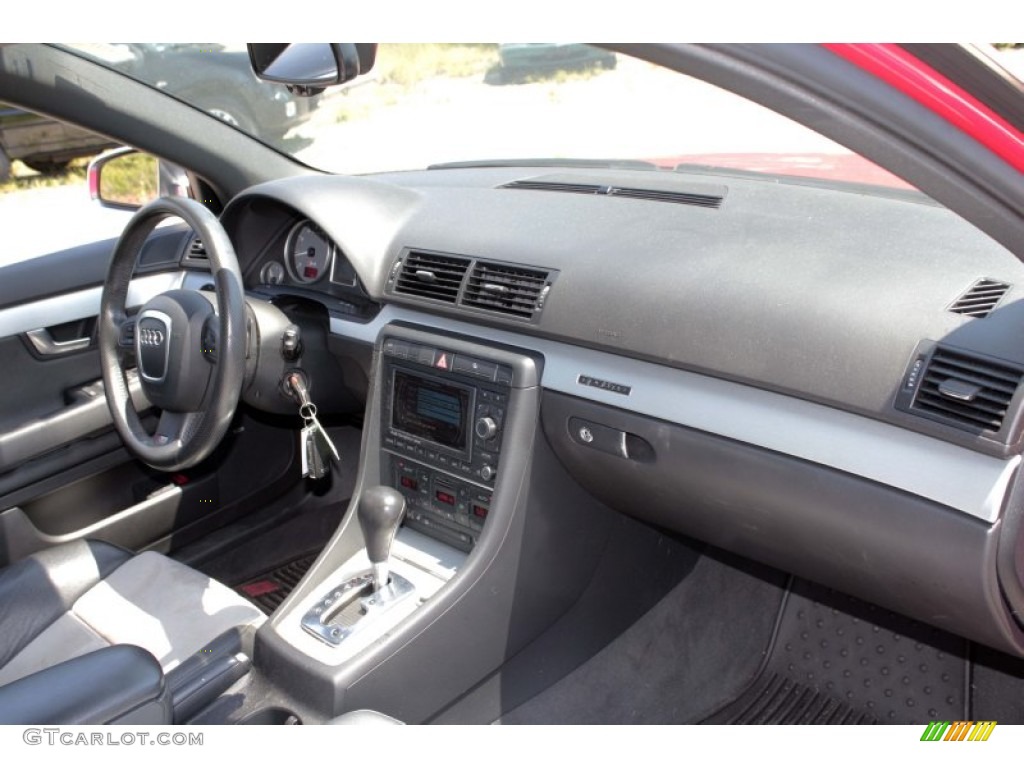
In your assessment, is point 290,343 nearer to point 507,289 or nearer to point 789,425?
point 507,289

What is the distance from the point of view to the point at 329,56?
1986mm

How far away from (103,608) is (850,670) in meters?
1.79

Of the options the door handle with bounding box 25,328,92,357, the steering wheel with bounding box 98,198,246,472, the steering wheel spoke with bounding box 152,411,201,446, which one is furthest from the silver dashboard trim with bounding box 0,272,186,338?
the steering wheel spoke with bounding box 152,411,201,446

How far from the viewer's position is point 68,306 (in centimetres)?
279

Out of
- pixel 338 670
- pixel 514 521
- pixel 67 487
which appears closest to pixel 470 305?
pixel 514 521

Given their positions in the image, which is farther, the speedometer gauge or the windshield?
the windshield

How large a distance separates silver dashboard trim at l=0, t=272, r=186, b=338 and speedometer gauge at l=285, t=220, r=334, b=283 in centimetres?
29

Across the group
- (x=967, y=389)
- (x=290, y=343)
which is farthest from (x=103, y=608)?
(x=967, y=389)

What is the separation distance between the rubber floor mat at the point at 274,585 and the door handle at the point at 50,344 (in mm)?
845

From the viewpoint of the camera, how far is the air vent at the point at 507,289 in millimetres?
2125

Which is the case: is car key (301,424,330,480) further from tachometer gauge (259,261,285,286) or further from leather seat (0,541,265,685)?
tachometer gauge (259,261,285,286)

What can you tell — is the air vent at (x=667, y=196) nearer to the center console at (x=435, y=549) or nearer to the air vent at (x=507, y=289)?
the air vent at (x=507, y=289)

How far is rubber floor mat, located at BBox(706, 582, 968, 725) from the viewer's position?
92.5 inches
